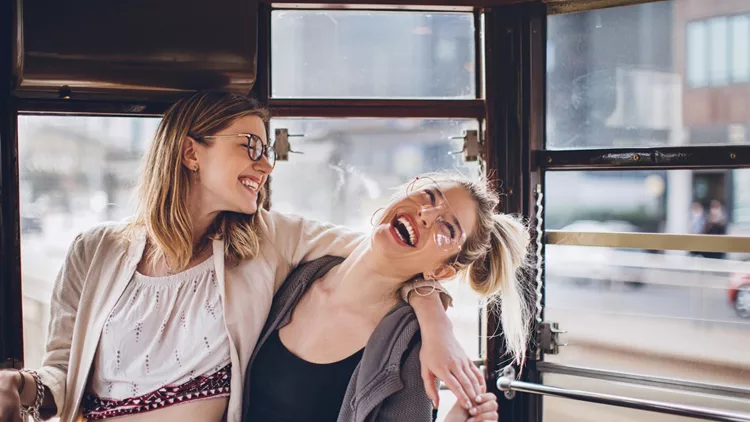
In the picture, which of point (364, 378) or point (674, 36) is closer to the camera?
point (364, 378)

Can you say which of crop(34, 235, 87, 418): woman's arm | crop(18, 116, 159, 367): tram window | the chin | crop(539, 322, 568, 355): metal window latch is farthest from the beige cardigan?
crop(539, 322, 568, 355): metal window latch

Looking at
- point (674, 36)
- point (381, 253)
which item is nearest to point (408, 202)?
point (381, 253)

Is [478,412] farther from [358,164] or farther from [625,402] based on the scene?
[358,164]

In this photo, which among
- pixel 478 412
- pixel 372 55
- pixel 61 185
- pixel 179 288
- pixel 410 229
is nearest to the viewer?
pixel 478 412

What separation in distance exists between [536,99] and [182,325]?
4.13 feet

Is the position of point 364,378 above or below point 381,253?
below

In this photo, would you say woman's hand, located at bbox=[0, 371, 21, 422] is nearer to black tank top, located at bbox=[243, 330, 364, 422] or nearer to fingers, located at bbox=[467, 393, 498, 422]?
black tank top, located at bbox=[243, 330, 364, 422]

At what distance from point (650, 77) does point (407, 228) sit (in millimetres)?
950

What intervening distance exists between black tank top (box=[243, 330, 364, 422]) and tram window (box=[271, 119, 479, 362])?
22.6 inches

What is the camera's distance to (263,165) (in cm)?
197

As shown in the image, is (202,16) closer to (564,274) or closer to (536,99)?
(536,99)

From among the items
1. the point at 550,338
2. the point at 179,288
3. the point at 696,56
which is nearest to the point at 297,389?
the point at 179,288

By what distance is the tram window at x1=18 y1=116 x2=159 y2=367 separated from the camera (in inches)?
85.2

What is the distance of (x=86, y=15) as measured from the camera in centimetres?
201
